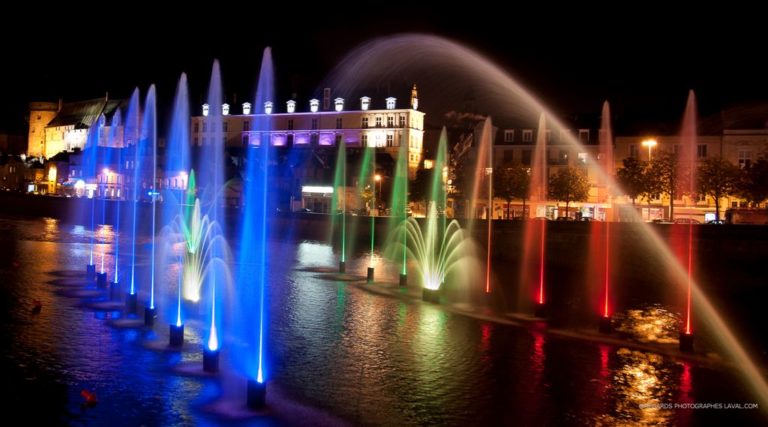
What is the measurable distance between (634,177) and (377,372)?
57633 millimetres

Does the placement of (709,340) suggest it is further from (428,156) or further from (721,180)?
(428,156)

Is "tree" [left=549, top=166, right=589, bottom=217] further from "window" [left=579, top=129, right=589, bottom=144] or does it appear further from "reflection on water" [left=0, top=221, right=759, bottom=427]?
"reflection on water" [left=0, top=221, right=759, bottom=427]

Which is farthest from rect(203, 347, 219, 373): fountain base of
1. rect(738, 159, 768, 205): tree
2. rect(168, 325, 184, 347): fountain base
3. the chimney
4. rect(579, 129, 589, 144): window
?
the chimney

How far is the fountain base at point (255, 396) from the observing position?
1532cm

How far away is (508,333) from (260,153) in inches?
3959

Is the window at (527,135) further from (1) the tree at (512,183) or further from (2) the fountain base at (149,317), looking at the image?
(2) the fountain base at (149,317)

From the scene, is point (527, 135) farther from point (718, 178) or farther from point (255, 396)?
point (255, 396)

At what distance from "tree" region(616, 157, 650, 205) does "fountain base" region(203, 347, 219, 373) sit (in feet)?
195

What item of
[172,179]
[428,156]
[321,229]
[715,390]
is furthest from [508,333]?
[172,179]

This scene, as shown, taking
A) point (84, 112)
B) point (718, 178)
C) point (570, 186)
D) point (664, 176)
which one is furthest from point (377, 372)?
point (84, 112)

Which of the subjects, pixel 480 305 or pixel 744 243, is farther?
pixel 744 243

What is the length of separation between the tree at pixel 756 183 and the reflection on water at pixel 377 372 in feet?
134

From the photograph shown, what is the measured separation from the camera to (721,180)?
64625 millimetres

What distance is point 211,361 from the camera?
18.0m
